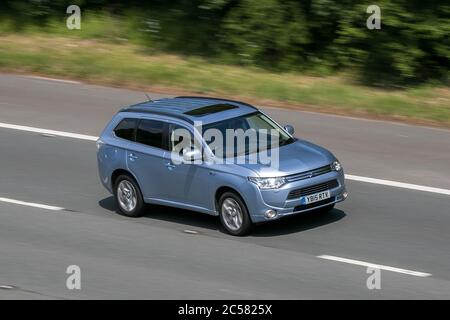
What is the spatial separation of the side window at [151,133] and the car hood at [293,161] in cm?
150

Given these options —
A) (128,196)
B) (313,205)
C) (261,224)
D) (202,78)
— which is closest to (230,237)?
(261,224)

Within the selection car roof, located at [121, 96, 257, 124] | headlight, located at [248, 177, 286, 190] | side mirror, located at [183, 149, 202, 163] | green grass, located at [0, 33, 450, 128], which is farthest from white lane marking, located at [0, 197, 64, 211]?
green grass, located at [0, 33, 450, 128]

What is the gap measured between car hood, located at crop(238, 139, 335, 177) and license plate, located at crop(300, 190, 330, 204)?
36cm

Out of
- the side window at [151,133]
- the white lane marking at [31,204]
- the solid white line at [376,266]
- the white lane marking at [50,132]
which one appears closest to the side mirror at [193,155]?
the side window at [151,133]

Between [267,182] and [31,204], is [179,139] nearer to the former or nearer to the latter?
[267,182]

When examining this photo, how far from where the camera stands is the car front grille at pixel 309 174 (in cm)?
1387

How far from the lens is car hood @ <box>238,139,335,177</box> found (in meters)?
13.9

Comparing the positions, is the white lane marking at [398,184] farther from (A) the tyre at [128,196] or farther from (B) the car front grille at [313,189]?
(A) the tyre at [128,196]

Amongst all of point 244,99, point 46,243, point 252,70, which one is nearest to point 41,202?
point 46,243

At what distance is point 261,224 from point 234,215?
76 cm

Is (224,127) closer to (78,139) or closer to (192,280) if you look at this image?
(192,280)

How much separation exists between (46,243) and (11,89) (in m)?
9.14

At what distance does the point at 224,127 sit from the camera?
14734mm

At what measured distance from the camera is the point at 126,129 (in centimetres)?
1562
